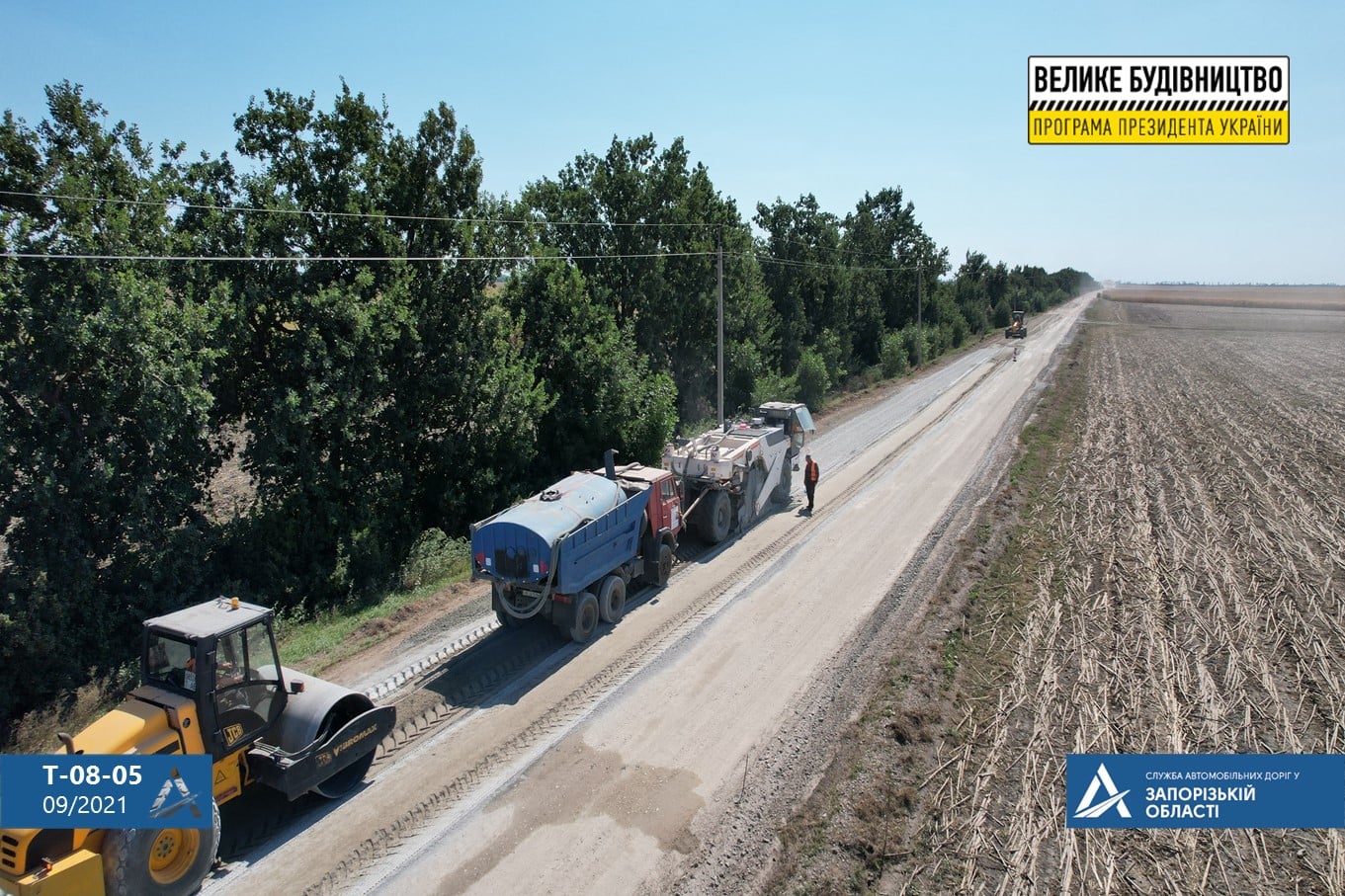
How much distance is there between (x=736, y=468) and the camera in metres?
17.8

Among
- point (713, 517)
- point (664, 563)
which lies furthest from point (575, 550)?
point (713, 517)

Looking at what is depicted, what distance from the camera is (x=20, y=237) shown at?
11.4m

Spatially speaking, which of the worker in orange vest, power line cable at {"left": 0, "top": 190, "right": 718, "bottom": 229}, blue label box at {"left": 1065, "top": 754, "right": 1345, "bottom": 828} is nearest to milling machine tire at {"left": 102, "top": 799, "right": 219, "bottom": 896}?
blue label box at {"left": 1065, "top": 754, "right": 1345, "bottom": 828}

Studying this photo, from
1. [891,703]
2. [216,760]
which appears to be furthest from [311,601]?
[891,703]

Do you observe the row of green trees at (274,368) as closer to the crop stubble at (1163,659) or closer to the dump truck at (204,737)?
the dump truck at (204,737)

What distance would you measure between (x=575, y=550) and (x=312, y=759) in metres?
4.97

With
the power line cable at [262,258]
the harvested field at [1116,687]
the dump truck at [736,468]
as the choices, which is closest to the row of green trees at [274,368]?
the power line cable at [262,258]

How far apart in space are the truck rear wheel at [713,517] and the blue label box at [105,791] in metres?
11.2

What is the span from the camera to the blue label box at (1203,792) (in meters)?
8.02

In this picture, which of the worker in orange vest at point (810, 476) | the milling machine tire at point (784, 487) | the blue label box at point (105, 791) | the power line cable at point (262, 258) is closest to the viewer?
the blue label box at point (105, 791)

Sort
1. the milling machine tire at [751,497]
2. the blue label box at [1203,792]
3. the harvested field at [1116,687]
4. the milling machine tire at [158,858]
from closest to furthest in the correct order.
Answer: the milling machine tire at [158,858]
the harvested field at [1116,687]
the blue label box at [1203,792]
the milling machine tire at [751,497]

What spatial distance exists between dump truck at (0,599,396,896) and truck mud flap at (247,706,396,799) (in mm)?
11

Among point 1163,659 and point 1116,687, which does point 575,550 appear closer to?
point 1116,687

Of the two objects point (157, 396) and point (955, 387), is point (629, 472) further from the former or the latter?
point (955, 387)
